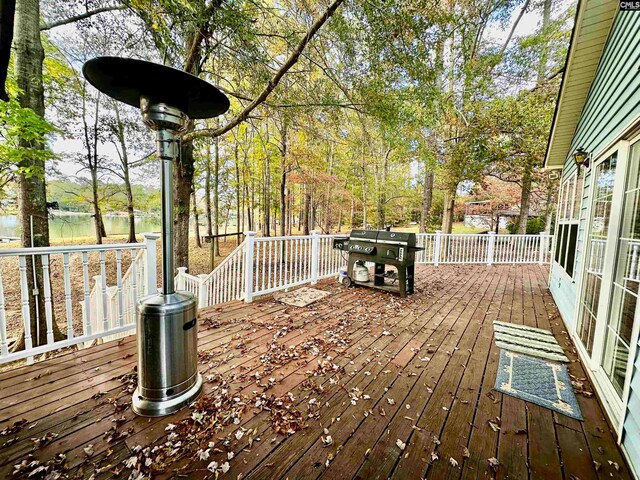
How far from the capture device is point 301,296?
4.33 meters

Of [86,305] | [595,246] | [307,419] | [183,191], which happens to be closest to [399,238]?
[595,246]

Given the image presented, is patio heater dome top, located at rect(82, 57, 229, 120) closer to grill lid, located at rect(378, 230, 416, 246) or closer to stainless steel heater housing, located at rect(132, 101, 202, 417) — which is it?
stainless steel heater housing, located at rect(132, 101, 202, 417)

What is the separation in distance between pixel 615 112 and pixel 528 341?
2483 mm

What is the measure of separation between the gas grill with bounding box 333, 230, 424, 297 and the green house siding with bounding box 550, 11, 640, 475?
6.81ft

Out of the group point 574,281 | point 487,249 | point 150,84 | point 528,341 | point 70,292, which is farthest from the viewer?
point 487,249

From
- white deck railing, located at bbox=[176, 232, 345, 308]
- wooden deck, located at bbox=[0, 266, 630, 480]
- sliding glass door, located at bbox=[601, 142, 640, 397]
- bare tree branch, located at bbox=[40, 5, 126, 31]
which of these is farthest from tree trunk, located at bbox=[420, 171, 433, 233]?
bare tree branch, located at bbox=[40, 5, 126, 31]

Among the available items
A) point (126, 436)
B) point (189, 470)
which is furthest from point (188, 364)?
point (189, 470)

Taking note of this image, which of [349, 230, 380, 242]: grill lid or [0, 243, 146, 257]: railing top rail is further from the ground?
[349, 230, 380, 242]: grill lid

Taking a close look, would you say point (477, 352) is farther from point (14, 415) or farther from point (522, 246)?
point (522, 246)

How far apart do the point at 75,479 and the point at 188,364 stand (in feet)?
2.27

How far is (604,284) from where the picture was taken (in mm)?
2238

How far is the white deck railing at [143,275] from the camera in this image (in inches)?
87.1

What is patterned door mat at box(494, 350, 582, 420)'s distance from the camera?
1.95 meters

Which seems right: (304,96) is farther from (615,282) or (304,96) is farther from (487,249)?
(487,249)
